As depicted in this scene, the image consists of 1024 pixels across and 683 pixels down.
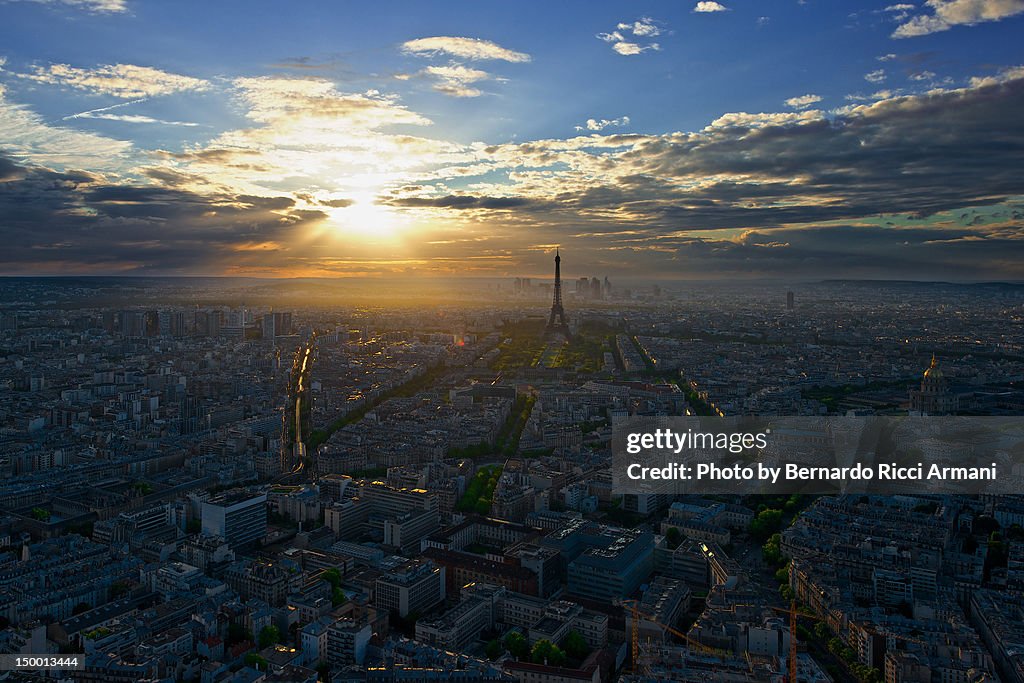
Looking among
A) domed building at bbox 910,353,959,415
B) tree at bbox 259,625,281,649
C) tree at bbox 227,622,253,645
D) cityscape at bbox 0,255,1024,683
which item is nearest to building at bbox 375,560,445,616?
cityscape at bbox 0,255,1024,683

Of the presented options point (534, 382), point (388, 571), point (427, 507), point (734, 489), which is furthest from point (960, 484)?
point (534, 382)

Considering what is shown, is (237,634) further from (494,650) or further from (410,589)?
(494,650)

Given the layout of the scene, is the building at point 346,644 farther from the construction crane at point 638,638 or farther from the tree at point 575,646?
the construction crane at point 638,638

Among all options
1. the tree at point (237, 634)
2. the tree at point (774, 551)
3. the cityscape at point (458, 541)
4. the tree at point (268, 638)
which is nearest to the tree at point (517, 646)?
the cityscape at point (458, 541)

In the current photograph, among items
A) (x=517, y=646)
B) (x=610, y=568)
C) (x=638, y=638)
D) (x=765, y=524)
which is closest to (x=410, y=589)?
(x=517, y=646)

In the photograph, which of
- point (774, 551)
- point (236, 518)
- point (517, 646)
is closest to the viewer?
point (517, 646)

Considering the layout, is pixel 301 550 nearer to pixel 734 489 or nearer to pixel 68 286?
pixel 734 489
